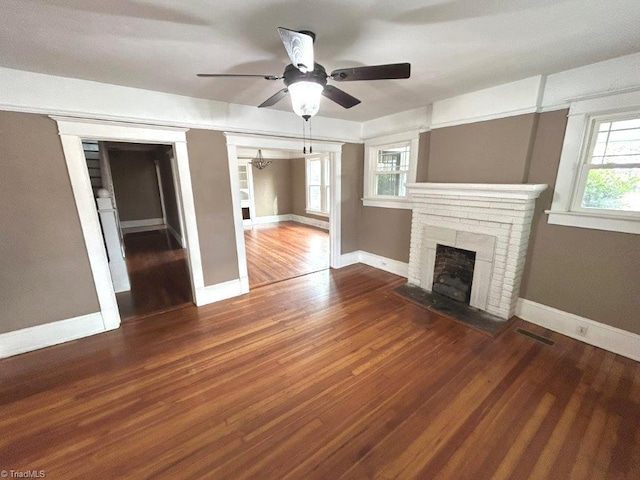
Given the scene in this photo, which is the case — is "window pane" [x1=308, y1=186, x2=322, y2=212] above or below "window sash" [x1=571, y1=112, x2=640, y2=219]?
below

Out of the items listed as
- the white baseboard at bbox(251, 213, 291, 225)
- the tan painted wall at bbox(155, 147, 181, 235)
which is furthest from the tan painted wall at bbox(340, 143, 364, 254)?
the white baseboard at bbox(251, 213, 291, 225)

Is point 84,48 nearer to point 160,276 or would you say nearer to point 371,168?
point 160,276

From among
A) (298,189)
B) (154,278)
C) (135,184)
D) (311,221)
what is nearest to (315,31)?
(154,278)

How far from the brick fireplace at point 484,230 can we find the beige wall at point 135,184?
27.8 feet

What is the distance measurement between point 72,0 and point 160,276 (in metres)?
3.83

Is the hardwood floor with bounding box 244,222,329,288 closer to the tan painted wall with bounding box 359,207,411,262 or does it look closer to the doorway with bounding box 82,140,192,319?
the tan painted wall with bounding box 359,207,411,262

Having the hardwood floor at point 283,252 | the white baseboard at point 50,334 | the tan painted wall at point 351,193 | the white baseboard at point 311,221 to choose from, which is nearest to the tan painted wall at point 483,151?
the tan painted wall at point 351,193

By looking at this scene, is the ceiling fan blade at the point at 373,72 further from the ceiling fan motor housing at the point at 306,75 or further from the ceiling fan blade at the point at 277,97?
the ceiling fan blade at the point at 277,97

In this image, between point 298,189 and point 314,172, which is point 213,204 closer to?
point 314,172

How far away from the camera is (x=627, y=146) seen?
2.21 m

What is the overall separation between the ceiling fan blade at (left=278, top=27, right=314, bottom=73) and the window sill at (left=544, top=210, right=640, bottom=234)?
2.80 meters

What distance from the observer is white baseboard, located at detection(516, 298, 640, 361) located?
7.41ft

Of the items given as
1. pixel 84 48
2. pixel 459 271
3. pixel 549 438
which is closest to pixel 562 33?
pixel 459 271

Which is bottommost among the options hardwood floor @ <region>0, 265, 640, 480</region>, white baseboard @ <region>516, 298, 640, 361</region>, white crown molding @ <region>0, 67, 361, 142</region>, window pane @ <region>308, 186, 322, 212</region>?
hardwood floor @ <region>0, 265, 640, 480</region>
